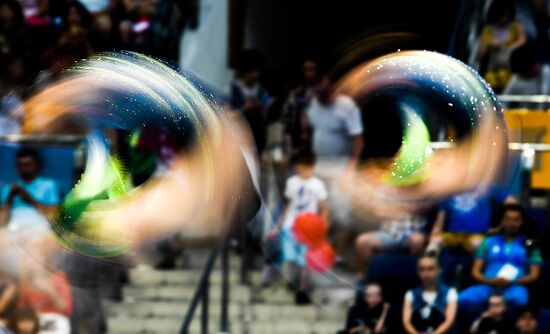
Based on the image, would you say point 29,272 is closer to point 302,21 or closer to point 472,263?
point 472,263

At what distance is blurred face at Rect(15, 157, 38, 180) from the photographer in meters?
11.1

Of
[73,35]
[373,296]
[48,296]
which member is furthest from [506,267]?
[73,35]

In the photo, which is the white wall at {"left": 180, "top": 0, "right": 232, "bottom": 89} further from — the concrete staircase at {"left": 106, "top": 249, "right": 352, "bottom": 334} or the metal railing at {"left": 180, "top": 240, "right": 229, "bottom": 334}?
the metal railing at {"left": 180, "top": 240, "right": 229, "bottom": 334}

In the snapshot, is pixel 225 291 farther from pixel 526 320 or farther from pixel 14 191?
pixel 526 320

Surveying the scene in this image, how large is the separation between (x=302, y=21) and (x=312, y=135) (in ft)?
13.6

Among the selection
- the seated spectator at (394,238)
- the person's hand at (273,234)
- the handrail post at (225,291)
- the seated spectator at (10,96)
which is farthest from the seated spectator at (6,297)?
the seated spectator at (394,238)

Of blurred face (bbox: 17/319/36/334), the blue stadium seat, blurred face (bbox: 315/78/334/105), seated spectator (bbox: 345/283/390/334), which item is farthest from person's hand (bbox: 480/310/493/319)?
blurred face (bbox: 17/319/36/334)

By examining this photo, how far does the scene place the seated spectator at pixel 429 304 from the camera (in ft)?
34.9

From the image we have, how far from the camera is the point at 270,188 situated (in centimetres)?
1138

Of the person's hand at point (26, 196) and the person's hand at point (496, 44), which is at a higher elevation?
the person's hand at point (496, 44)

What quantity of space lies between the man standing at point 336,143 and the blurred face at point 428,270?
1.84ft

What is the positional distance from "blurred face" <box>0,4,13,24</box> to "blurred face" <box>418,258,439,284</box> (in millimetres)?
4671

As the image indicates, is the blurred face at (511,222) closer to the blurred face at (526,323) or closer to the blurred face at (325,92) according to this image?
the blurred face at (526,323)

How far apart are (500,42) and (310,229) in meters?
2.23
